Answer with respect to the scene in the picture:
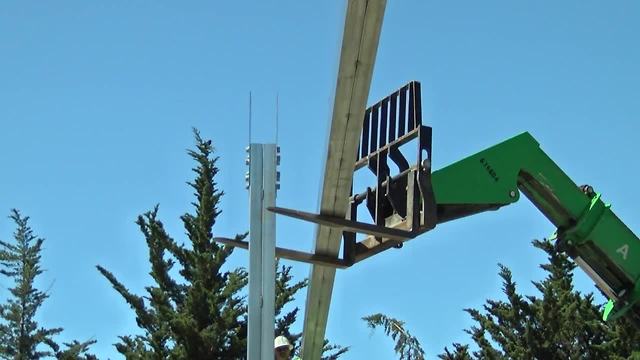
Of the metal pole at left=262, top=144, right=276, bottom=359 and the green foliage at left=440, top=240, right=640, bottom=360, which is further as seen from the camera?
the green foliage at left=440, top=240, right=640, bottom=360

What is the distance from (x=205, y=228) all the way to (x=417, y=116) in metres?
17.5

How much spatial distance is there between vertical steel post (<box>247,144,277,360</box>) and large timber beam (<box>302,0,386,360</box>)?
385 millimetres

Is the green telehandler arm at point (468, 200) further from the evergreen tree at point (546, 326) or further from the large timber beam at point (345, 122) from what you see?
the evergreen tree at point (546, 326)

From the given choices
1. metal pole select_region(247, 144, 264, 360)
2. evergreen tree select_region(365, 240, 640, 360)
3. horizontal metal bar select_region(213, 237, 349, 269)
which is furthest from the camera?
evergreen tree select_region(365, 240, 640, 360)

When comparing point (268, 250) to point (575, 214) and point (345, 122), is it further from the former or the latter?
point (575, 214)

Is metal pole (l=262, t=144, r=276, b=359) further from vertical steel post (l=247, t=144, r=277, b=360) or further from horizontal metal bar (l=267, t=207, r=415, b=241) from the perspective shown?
horizontal metal bar (l=267, t=207, r=415, b=241)

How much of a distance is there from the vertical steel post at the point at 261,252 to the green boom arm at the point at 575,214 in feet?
11.1

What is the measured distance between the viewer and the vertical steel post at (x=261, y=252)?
19.8 ft

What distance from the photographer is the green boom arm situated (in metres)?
9.47

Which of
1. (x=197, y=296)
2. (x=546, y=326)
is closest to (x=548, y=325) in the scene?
(x=546, y=326)

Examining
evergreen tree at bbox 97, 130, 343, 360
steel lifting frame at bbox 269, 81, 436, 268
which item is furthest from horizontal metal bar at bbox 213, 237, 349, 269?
evergreen tree at bbox 97, 130, 343, 360

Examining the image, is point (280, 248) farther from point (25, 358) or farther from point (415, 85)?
point (25, 358)

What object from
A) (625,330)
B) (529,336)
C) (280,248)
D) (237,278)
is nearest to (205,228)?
(237,278)

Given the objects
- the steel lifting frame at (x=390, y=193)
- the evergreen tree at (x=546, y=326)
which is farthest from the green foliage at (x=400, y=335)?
the steel lifting frame at (x=390, y=193)
